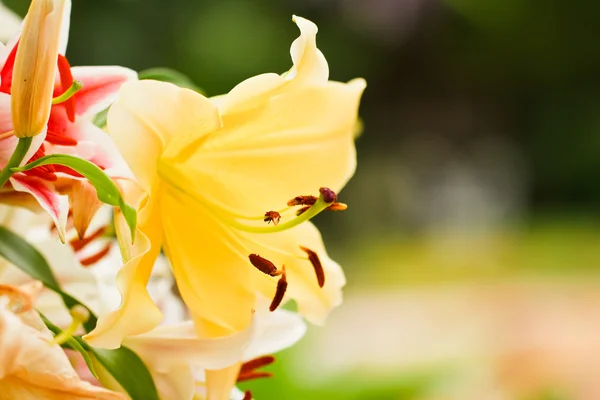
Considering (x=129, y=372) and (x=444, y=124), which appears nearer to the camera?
(x=129, y=372)

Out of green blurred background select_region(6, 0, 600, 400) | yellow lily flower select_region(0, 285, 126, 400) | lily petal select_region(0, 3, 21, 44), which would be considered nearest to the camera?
yellow lily flower select_region(0, 285, 126, 400)

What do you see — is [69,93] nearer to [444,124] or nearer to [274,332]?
[274,332]

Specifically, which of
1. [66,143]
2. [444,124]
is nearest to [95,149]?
[66,143]

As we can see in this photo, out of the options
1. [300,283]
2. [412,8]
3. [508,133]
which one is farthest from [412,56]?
[300,283]

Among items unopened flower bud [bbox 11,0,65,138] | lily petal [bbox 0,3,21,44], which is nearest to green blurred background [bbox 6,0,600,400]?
lily petal [bbox 0,3,21,44]

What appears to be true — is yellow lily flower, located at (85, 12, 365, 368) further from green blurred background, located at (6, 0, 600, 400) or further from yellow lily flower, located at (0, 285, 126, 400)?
green blurred background, located at (6, 0, 600, 400)

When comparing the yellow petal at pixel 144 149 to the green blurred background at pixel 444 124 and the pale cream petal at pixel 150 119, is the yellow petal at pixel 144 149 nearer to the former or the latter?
the pale cream petal at pixel 150 119

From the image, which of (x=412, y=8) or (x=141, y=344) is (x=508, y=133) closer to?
(x=412, y=8)
